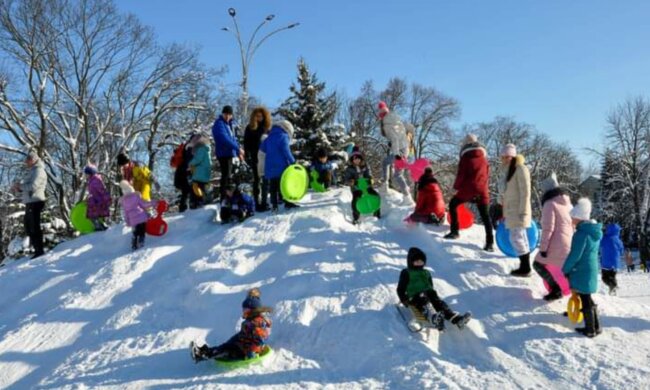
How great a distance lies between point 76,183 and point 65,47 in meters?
6.19

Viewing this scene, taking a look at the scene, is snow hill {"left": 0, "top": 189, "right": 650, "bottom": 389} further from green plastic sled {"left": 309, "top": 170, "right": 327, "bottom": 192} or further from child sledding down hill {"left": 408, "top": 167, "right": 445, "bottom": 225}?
green plastic sled {"left": 309, "top": 170, "right": 327, "bottom": 192}

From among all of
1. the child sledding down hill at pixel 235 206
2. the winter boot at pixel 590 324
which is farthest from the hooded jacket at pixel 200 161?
the winter boot at pixel 590 324

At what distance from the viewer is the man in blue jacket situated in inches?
409

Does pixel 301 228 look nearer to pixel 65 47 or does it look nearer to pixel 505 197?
pixel 505 197

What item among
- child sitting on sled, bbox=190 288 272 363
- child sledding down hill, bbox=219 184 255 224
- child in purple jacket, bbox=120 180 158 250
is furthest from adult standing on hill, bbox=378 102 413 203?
child sitting on sled, bbox=190 288 272 363

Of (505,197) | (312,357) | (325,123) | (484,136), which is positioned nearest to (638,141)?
(484,136)

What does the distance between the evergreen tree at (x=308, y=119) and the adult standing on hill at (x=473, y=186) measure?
1441 cm

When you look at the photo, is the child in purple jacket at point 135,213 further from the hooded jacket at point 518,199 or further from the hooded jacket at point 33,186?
the hooded jacket at point 518,199

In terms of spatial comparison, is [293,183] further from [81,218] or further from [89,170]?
[81,218]

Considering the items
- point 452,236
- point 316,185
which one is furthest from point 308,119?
point 452,236

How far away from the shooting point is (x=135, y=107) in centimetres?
2494

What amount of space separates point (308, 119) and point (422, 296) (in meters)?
18.4

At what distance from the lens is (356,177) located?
10.9m

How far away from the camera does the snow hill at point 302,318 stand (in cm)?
523
